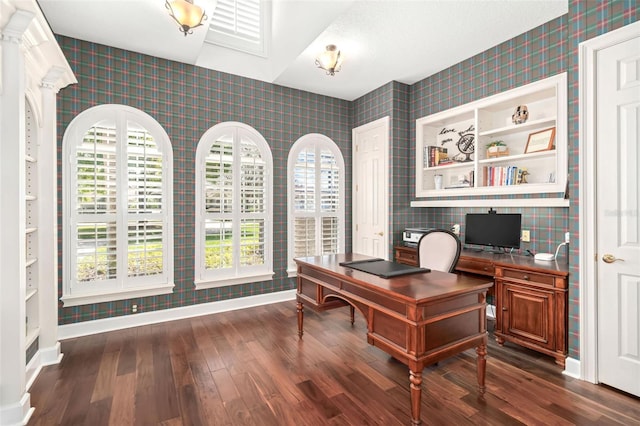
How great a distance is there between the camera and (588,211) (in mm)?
2352

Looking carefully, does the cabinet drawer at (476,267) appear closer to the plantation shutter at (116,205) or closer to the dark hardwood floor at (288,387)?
the dark hardwood floor at (288,387)

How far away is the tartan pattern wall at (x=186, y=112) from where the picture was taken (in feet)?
10.8

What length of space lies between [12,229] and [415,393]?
2653 millimetres

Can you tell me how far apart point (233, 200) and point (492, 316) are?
132 inches

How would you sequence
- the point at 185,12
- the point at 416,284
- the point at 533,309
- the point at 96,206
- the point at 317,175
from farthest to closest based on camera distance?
the point at 317,175 → the point at 96,206 → the point at 533,309 → the point at 185,12 → the point at 416,284

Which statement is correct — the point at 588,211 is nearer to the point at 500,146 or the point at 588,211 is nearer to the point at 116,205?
the point at 500,146

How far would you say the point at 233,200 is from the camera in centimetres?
410

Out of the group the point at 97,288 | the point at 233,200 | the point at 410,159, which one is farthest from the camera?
the point at 410,159

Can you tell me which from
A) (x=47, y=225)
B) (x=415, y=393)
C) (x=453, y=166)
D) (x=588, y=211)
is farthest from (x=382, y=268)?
(x=47, y=225)

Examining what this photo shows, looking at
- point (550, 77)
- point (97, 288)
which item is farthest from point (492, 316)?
point (97, 288)

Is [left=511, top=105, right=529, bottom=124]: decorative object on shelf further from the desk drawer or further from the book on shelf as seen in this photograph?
the desk drawer

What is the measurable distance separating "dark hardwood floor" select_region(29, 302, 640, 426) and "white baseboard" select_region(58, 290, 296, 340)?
5.4 inches

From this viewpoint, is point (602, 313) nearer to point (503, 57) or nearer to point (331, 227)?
point (503, 57)

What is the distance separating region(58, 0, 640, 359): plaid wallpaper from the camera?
2465 mm
